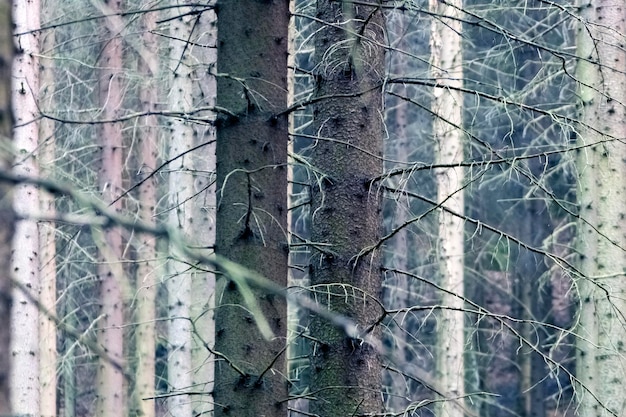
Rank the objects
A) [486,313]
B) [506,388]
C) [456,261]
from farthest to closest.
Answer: [506,388], [456,261], [486,313]

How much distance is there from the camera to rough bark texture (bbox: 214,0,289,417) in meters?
4.39

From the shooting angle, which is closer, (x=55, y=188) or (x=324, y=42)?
(x=55, y=188)

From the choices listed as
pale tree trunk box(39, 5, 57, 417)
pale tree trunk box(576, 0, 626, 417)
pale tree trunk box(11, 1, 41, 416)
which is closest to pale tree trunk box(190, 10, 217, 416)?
pale tree trunk box(11, 1, 41, 416)

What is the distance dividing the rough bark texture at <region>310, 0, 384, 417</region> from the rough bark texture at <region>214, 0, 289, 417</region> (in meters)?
0.85

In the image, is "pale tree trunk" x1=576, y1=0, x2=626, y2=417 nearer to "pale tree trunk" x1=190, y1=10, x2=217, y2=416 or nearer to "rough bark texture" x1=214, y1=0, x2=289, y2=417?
"pale tree trunk" x1=190, y1=10, x2=217, y2=416

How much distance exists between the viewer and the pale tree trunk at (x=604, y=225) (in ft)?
27.7

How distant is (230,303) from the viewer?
442cm

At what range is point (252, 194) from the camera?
4465 mm

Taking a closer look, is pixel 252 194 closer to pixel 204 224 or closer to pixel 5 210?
pixel 5 210

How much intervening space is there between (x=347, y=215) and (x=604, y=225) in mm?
4025

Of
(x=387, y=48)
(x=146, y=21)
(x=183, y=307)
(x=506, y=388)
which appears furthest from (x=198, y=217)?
(x=506, y=388)

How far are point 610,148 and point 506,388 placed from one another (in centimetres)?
1588

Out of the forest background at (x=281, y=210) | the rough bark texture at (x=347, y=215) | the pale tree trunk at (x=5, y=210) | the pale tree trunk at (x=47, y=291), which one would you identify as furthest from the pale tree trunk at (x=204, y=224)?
the pale tree trunk at (x=5, y=210)

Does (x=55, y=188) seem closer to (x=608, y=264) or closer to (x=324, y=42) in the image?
(x=324, y=42)
